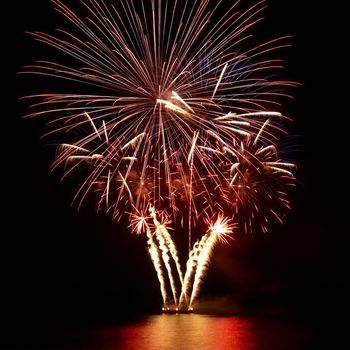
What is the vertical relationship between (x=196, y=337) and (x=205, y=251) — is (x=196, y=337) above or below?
below

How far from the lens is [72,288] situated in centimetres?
4816

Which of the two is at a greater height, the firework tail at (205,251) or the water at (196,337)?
the firework tail at (205,251)

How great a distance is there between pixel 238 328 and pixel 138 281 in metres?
23.2

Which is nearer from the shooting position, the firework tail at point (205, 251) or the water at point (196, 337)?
the water at point (196, 337)

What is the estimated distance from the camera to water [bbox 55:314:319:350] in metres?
19.2

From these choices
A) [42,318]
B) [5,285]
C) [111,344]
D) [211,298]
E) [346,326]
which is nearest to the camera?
[111,344]

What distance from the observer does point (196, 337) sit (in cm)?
2189

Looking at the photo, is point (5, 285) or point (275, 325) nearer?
point (275, 325)

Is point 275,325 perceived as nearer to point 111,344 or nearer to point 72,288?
point 111,344

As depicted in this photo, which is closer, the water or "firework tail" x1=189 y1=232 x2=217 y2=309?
the water

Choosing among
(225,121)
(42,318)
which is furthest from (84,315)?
(225,121)

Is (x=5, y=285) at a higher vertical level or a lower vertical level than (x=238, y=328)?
higher

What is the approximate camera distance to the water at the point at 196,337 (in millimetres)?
19250

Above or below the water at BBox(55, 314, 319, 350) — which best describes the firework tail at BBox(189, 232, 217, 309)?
above
